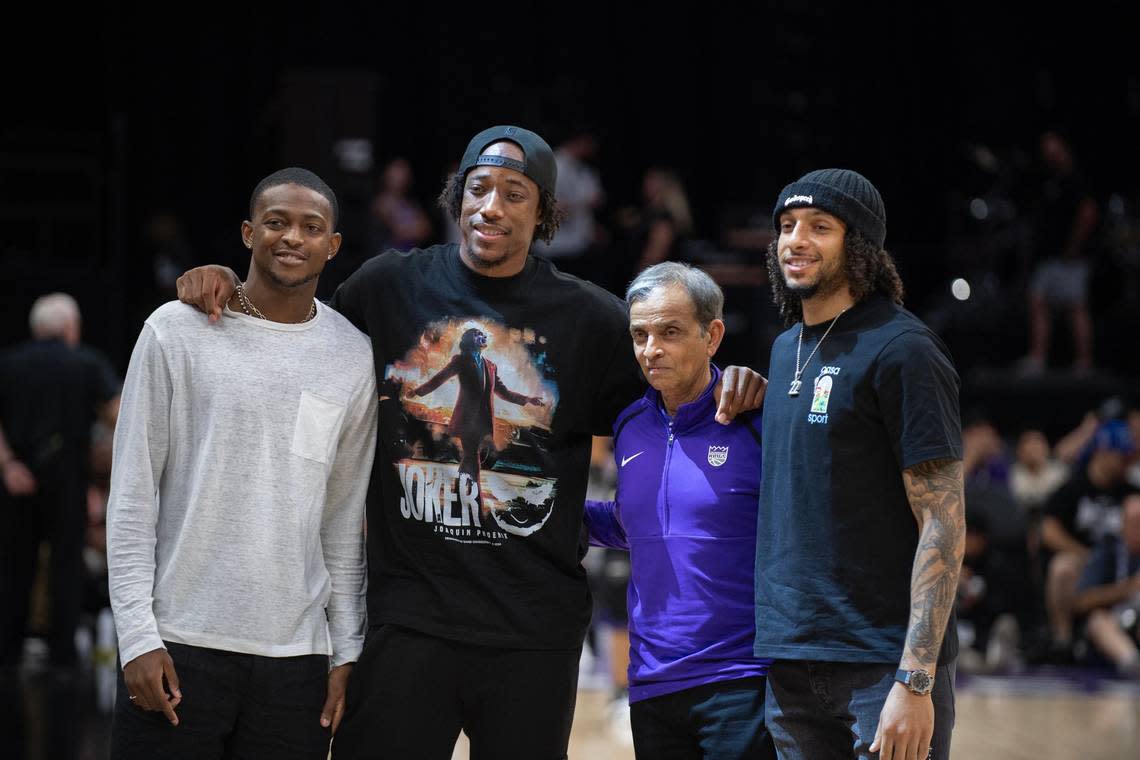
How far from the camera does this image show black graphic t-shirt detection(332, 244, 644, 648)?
3113 millimetres

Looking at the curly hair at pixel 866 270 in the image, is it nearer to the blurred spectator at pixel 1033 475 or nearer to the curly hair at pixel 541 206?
the curly hair at pixel 541 206

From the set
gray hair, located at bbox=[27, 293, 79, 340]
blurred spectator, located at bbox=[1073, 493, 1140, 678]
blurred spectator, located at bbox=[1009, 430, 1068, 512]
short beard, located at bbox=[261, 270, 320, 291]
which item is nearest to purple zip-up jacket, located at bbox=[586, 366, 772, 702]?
short beard, located at bbox=[261, 270, 320, 291]

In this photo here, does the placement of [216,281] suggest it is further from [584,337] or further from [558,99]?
[558,99]

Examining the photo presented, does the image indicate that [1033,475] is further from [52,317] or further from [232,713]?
[232,713]

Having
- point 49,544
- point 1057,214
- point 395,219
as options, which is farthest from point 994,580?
point 49,544

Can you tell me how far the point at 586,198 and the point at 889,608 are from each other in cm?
889

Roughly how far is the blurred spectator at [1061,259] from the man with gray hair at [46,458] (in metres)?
7.42

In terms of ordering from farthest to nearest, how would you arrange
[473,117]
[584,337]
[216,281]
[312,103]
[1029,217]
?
[473,117]
[1029,217]
[312,103]
[584,337]
[216,281]

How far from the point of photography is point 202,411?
2.93 metres

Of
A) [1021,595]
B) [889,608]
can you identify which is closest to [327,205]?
[889,608]

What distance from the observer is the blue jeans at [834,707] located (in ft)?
9.04

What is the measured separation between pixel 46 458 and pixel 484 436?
5049 mm

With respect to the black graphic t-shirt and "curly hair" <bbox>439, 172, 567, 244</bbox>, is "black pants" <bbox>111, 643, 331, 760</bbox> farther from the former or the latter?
"curly hair" <bbox>439, 172, 567, 244</bbox>

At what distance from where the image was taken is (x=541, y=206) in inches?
134
